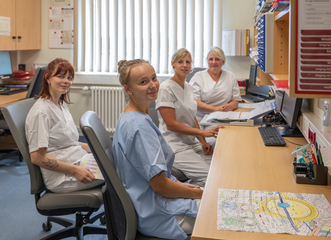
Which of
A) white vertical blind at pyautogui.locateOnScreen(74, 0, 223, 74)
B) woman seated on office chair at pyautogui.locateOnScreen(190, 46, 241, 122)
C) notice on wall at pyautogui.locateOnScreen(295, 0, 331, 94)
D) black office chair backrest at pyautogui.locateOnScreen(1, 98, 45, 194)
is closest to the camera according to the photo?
notice on wall at pyautogui.locateOnScreen(295, 0, 331, 94)

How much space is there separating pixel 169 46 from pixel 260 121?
207cm

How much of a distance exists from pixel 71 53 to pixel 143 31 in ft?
3.47

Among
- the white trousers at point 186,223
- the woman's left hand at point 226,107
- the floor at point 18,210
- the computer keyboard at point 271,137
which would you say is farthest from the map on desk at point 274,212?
the woman's left hand at point 226,107

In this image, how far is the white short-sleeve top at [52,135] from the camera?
1.64 metres

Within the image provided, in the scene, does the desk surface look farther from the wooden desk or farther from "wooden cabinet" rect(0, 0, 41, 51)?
the wooden desk

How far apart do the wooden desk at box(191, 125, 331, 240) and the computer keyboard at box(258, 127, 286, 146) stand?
1.3 inches

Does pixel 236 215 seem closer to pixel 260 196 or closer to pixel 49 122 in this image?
pixel 260 196

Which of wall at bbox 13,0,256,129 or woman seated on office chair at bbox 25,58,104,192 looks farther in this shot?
wall at bbox 13,0,256,129

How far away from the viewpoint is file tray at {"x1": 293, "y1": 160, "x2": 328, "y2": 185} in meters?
1.26

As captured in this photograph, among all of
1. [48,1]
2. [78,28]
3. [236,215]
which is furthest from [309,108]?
[48,1]

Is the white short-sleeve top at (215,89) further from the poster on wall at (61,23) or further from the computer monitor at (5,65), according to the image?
the computer monitor at (5,65)

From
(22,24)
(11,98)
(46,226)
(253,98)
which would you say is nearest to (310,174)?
(46,226)

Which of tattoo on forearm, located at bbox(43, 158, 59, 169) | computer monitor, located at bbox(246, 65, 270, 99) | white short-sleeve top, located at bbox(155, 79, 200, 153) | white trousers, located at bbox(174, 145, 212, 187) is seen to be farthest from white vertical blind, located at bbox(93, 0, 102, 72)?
tattoo on forearm, located at bbox(43, 158, 59, 169)

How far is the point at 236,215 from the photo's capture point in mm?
Result: 1017
